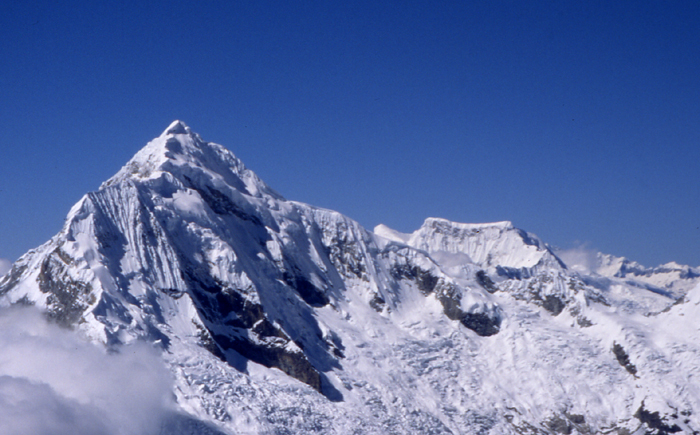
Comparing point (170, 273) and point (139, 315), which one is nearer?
point (139, 315)

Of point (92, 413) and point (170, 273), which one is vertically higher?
point (170, 273)

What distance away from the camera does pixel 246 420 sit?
17062 centimetres

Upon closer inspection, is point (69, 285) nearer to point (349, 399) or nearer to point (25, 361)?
point (25, 361)

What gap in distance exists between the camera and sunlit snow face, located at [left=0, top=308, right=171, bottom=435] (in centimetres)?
14788

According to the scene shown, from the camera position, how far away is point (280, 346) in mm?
199875

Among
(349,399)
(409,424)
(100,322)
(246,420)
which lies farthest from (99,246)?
(409,424)

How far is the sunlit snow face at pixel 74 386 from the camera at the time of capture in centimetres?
14788

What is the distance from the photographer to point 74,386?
15925 cm

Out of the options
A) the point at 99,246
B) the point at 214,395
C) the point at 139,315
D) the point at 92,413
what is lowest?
the point at 92,413

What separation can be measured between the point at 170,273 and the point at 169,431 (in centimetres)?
4802

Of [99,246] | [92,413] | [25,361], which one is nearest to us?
[92,413]

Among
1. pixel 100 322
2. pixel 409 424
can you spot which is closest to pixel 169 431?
pixel 100 322

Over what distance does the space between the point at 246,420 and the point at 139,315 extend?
32332 millimetres

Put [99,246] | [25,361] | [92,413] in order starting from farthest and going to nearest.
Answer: [99,246]
[25,361]
[92,413]
